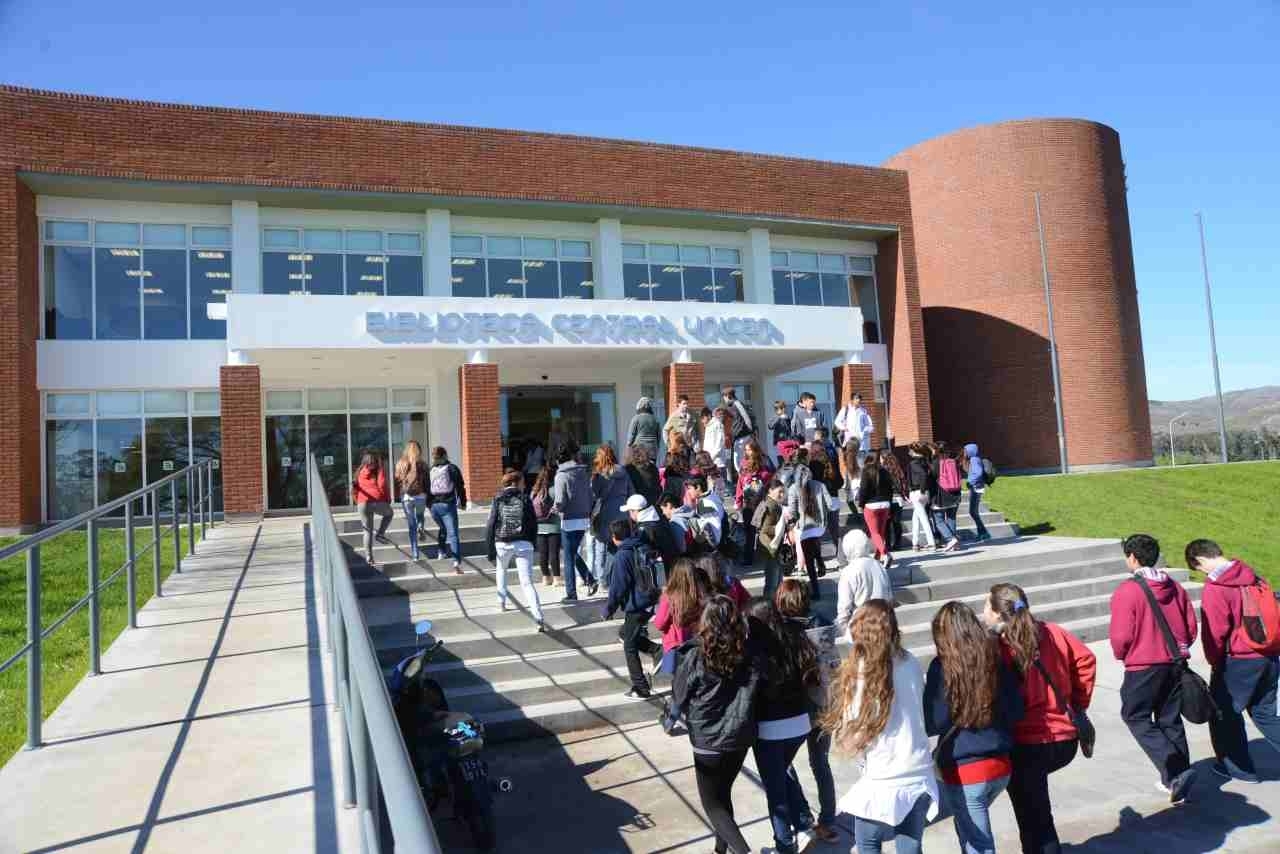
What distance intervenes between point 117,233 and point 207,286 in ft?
6.80

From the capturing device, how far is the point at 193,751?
4336mm

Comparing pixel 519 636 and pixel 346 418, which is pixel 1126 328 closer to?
pixel 346 418

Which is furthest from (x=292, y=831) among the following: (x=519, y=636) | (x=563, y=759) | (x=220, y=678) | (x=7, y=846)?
(x=519, y=636)

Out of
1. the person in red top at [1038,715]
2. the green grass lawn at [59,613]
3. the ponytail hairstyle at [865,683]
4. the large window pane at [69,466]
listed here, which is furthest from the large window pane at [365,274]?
the person in red top at [1038,715]

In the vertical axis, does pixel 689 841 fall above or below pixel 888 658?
below

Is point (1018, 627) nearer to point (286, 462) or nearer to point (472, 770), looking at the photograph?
point (472, 770)

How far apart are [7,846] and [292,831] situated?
3.67 feet

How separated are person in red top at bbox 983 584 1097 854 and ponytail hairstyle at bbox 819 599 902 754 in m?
0.69

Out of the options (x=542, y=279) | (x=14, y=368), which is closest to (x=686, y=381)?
(x=542, y=279)

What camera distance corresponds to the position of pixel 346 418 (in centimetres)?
1994

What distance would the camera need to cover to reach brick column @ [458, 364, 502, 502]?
17.8 meters

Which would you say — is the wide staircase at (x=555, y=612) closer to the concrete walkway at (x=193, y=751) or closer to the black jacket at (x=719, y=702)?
the concrete walkway at (x=193, y=751)

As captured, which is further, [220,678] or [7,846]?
[220,678]

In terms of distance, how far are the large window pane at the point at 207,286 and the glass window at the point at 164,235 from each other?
0.40m
